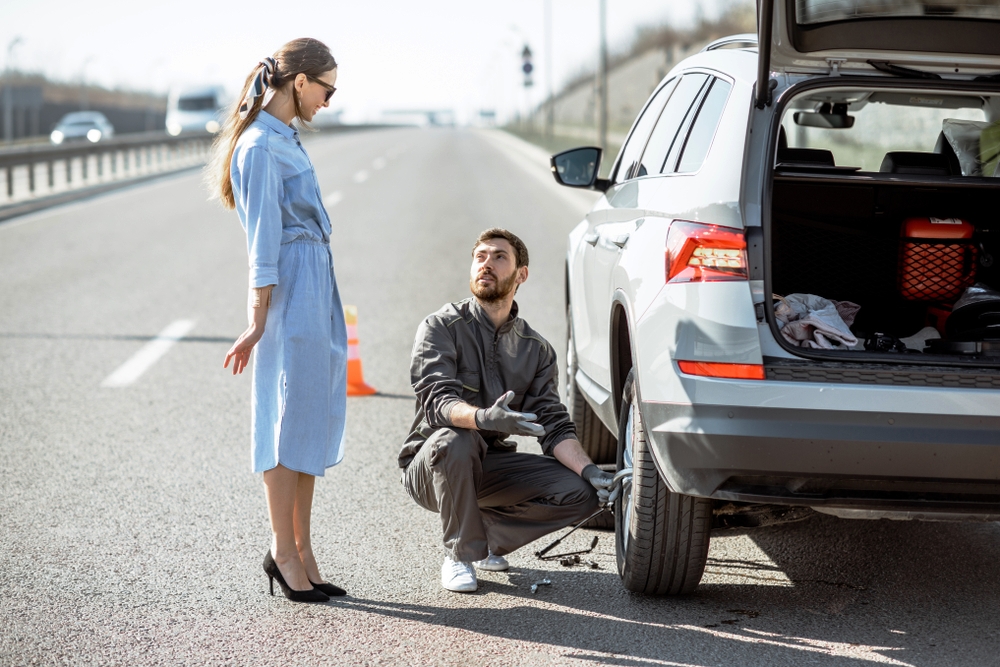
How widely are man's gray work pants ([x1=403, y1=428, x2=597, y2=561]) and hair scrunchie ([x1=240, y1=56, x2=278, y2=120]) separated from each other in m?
1.31

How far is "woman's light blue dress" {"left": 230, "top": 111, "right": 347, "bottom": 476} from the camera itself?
12.8 ft

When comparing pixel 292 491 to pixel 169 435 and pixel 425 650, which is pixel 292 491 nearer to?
pixel 425 650

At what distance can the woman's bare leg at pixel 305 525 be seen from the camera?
414 cm

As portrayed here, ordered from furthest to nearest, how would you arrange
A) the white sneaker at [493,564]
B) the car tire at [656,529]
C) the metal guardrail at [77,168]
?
the metal guardrail at [77,168]
the white sneaker at [493,564]
the car tire at [656,529]

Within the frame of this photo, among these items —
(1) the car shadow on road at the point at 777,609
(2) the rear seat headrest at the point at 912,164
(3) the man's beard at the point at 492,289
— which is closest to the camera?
(1) the car shadow on road at the point at 777,609

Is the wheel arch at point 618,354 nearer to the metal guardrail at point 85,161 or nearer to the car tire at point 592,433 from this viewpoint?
the car tire at point 592,433

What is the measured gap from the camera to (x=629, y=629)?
12.4 ft

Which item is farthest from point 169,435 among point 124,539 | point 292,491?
point 292,491

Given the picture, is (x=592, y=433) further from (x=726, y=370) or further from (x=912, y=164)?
(x=726, y=370)

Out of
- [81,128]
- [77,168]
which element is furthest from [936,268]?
[81,128]

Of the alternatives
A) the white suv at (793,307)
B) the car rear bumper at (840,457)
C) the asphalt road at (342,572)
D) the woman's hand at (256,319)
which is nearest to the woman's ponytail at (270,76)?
the woman's hand at (256,319)

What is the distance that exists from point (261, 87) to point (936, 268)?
2824 mm

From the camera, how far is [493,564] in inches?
173

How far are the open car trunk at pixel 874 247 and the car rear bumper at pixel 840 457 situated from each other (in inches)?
58.1
